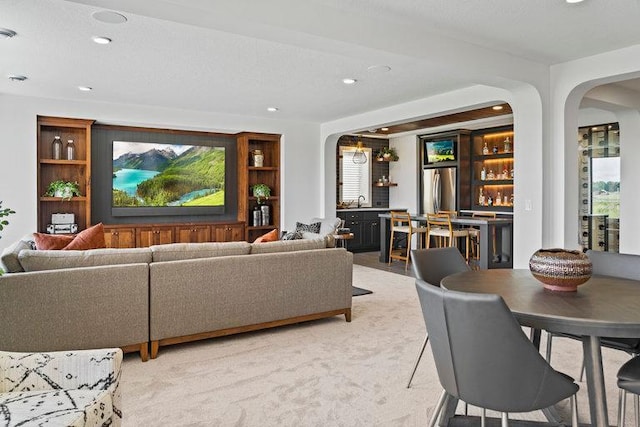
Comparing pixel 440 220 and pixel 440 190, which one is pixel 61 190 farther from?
pixel 440 190

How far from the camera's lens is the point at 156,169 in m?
7.39

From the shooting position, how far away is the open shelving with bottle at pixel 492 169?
8641mm

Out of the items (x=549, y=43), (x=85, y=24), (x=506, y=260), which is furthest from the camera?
(x=506, y=260)

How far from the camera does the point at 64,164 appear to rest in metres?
6.54

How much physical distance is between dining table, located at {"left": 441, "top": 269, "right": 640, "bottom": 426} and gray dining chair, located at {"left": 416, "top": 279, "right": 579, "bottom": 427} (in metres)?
0.19

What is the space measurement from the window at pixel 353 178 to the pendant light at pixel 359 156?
0.44 feet

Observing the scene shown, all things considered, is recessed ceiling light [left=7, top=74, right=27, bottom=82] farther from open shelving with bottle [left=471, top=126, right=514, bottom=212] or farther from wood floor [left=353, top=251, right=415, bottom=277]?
open shelving with bottle [left=471, top=126, right=514, bottom=212]

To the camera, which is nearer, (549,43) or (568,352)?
(568,352)

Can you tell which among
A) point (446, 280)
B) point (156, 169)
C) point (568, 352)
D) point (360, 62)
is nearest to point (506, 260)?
point (568, 352)

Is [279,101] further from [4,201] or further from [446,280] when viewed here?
[446,280]

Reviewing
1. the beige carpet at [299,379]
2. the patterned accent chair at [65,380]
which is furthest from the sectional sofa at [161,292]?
the patterned accent chair at [65,380]

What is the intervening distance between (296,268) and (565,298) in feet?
7.59

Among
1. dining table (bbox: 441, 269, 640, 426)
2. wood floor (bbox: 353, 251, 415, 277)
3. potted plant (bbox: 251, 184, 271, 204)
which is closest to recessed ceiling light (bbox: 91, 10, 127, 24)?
dining table (bbox: 441, 269, 640, 426)

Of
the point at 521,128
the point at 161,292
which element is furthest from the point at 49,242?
the point at 521,128
